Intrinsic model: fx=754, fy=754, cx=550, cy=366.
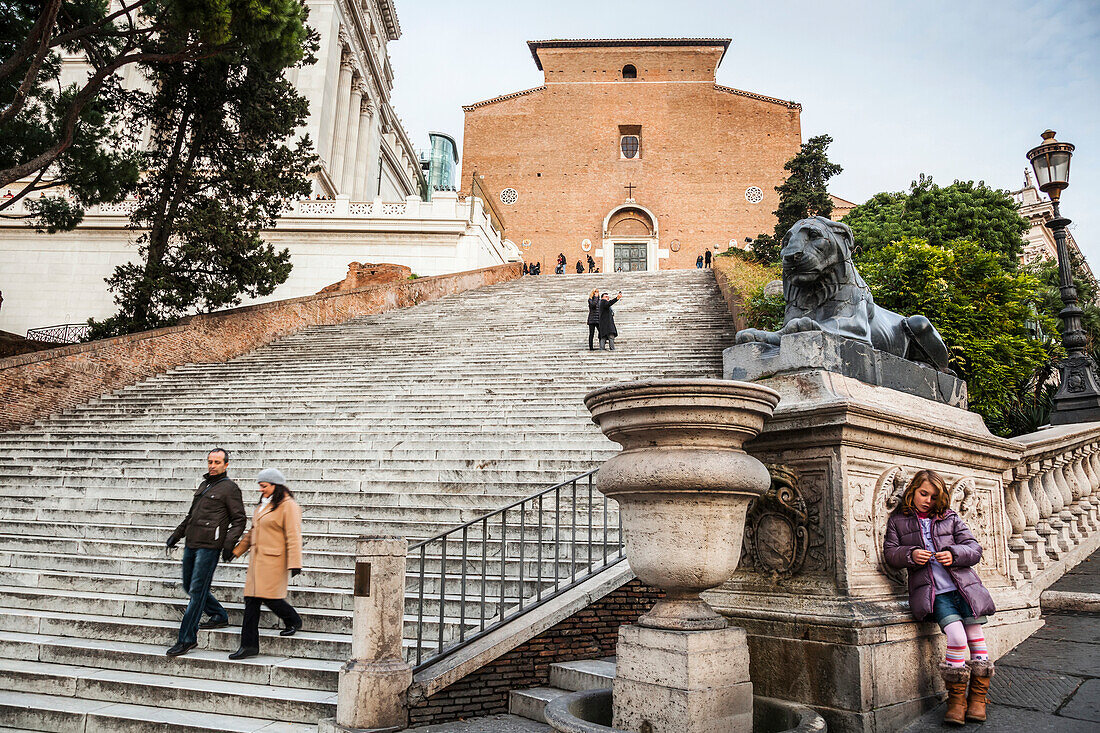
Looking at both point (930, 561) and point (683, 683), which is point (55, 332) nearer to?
point (683, 683)

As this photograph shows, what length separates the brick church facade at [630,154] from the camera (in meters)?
41.1

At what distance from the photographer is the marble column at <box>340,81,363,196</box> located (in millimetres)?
38834

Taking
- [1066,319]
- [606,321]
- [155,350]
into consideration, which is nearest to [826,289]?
[1066,319]

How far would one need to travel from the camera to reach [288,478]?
8.77m

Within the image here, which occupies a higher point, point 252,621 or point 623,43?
point 623,43

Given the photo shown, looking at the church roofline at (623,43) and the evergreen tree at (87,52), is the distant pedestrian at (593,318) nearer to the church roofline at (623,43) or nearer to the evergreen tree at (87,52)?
the evergreen tree at (87,52)

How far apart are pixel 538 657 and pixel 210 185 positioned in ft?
51.0

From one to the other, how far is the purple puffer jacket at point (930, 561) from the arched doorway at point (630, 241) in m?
37.3

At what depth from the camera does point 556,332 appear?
16719mm

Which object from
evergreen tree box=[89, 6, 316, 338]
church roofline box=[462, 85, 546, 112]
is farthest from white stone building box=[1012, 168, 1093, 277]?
evergreen tree box=[89, 6, 316, 338]

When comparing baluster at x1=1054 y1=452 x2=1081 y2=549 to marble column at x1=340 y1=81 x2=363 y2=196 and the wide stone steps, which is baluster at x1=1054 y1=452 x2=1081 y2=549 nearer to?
the wide stone steps

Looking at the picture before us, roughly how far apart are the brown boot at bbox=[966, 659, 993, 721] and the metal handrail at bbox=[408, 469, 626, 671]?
2.34 m

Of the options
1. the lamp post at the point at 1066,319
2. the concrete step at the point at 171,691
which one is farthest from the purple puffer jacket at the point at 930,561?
the lamp post at the point at 1066,319

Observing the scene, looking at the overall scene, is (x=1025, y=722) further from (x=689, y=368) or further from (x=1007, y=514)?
(x=689, y=368)
